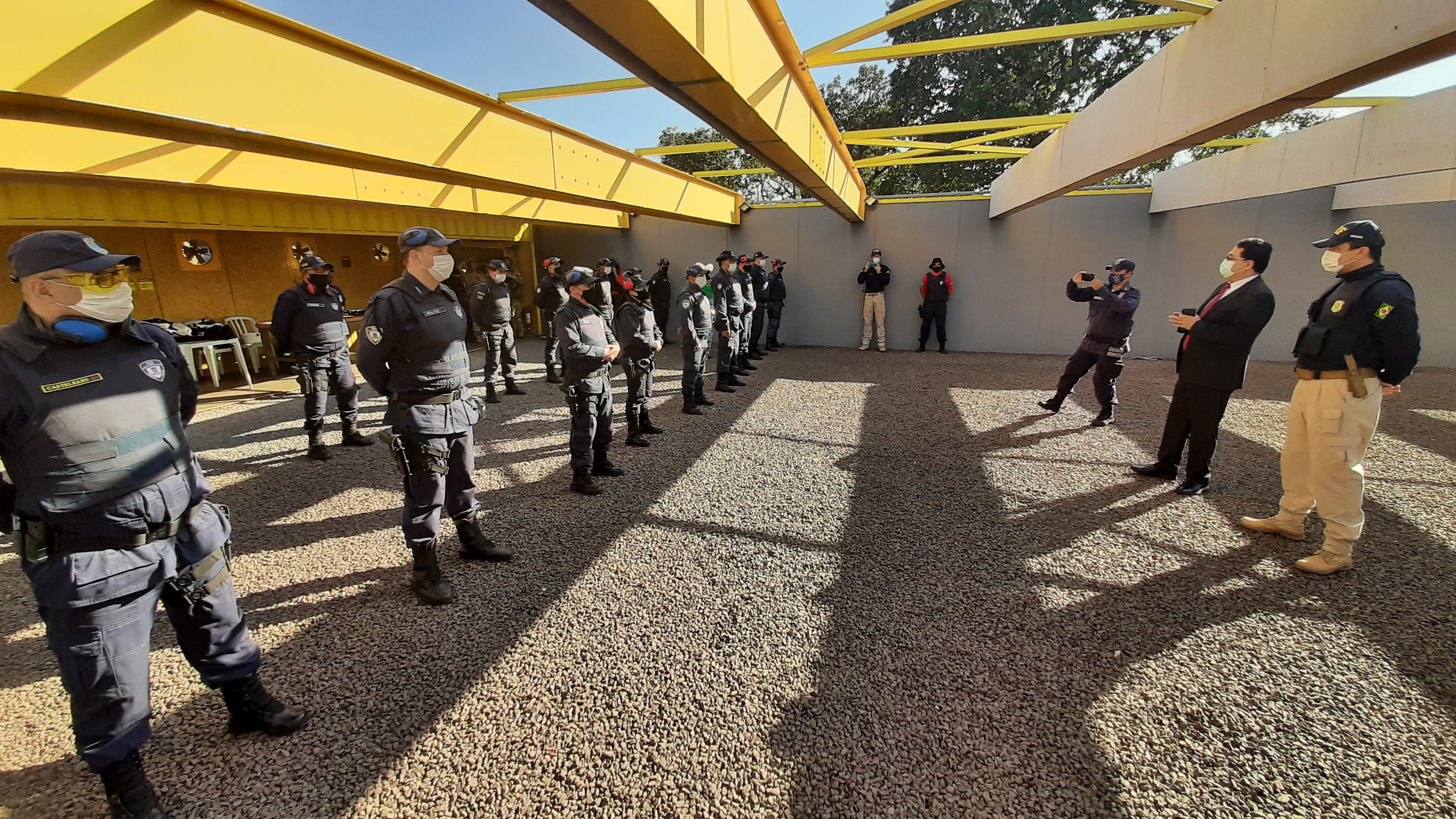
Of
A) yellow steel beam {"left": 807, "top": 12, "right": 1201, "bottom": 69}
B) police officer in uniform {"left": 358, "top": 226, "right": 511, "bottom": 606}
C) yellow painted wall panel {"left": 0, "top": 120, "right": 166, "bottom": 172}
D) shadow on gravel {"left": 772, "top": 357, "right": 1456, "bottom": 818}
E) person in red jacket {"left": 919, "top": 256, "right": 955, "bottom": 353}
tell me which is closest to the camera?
shadow on gravel {"left": 772, "top": 357, "right": 1456, "bottom": 818}

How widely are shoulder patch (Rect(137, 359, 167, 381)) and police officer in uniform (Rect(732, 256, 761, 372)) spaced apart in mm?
7059

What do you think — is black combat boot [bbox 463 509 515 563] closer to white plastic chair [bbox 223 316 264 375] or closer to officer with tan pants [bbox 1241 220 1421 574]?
officer with tan pants [bbox 1241 220 1421 574]

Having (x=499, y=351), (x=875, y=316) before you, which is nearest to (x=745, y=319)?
(x=499, y=351)

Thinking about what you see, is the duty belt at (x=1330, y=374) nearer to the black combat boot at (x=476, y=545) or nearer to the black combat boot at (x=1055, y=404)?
the black combat boot at (x=1055, y=404)

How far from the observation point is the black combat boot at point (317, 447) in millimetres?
5355

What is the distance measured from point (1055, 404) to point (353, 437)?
331 inches

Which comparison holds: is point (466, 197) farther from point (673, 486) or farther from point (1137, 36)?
point (1137, 36)

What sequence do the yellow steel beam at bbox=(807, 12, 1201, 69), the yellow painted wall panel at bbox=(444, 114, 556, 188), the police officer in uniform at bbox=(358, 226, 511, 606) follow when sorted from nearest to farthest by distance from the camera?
the police officer in uniform at bbox=(358, 226, 511, 606) → the yellow steel beam at bbox=(807, 12, 1201, 69) → the yellow painted wall panel at bbox=(444, 114, 556, 188)

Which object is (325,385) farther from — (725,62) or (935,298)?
(935,298)

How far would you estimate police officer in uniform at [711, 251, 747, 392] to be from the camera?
7758mm

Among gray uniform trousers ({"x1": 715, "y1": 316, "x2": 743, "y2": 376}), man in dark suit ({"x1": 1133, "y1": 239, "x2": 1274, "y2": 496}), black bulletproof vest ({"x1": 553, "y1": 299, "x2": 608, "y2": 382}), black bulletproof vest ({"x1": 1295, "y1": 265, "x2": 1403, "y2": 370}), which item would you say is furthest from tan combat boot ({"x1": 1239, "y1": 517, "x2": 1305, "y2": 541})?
gray uniform trousers ({"x1": 715, "y1": 316, "x2": 743, "y2": 376})

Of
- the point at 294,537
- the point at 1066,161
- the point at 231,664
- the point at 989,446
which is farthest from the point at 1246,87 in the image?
the point at 294,537

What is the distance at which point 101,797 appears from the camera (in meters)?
1.94

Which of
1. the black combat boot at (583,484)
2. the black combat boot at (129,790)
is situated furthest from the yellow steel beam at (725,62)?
the black combat boot at (129,790)
